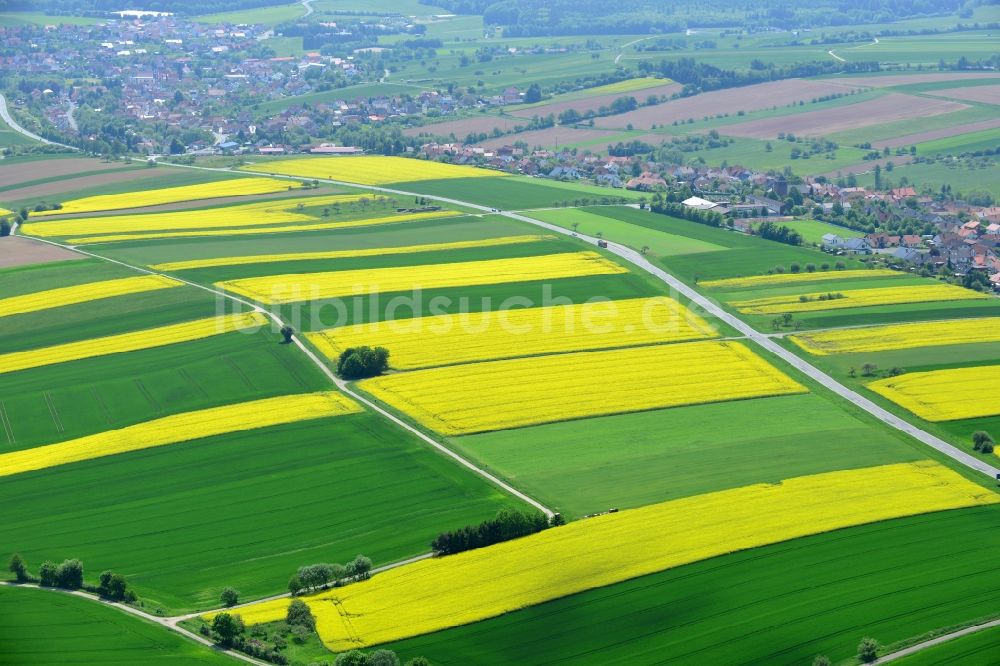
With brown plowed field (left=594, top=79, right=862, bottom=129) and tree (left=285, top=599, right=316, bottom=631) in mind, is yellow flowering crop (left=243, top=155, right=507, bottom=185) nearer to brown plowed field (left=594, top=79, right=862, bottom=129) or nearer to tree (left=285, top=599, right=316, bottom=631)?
brown plowed field (left=594, top=79, right=862, bottom=129)

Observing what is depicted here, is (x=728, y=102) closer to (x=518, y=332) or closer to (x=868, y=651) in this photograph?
(x=518, y=332)

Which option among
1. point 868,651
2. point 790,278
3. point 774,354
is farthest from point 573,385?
point 868,651

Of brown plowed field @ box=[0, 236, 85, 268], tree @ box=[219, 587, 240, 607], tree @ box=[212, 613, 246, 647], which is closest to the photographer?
tree @ box=[212, 613, 246, 647]

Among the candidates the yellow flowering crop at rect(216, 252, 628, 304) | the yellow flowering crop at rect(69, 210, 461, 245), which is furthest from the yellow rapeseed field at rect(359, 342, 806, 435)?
the yellow flowering crop at rect(69, 210, 461, 245)

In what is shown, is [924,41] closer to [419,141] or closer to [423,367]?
[419,141]

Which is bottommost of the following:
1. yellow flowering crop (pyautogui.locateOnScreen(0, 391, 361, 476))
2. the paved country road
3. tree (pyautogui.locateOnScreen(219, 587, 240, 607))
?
the paved country road

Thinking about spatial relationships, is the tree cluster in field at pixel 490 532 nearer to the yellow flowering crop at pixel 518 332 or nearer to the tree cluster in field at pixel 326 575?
the tree cluster in field at pixel 326 575

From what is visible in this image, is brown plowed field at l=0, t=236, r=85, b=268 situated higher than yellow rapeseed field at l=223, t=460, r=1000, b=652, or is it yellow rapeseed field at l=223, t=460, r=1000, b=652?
yellow rapeseed field at l=223, t=460, r=1000, b=652
